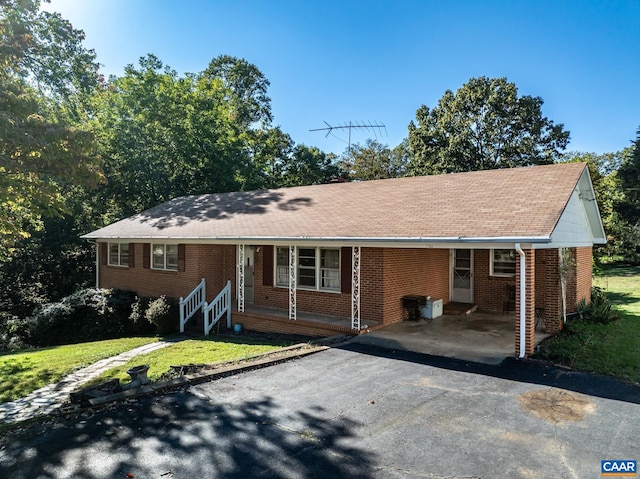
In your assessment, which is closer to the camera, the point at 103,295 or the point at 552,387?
the point at 552,387

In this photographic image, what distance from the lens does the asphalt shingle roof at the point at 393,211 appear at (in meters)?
8.52

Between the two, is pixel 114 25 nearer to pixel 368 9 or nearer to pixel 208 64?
pixel 368 9

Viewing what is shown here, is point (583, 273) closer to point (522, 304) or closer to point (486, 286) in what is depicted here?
point (486, 286)

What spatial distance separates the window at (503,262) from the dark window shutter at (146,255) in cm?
1198

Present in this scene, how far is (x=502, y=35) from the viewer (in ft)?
45.9

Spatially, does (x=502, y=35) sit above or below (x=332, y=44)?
below

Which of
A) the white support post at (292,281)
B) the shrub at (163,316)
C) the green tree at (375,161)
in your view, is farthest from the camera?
the green tree at (375,161)

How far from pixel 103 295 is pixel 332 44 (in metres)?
13.4

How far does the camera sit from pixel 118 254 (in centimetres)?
1691

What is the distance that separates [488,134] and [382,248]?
24.4m

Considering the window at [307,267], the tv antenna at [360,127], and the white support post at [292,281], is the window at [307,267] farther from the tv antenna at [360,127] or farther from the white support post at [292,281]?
the tv antenna at [360,127]

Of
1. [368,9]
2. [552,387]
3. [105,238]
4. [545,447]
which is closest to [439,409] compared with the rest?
[545,447]

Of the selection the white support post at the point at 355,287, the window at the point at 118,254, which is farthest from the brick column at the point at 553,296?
the window at the point at 118,254

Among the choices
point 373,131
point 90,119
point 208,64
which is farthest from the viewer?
point 208,64
